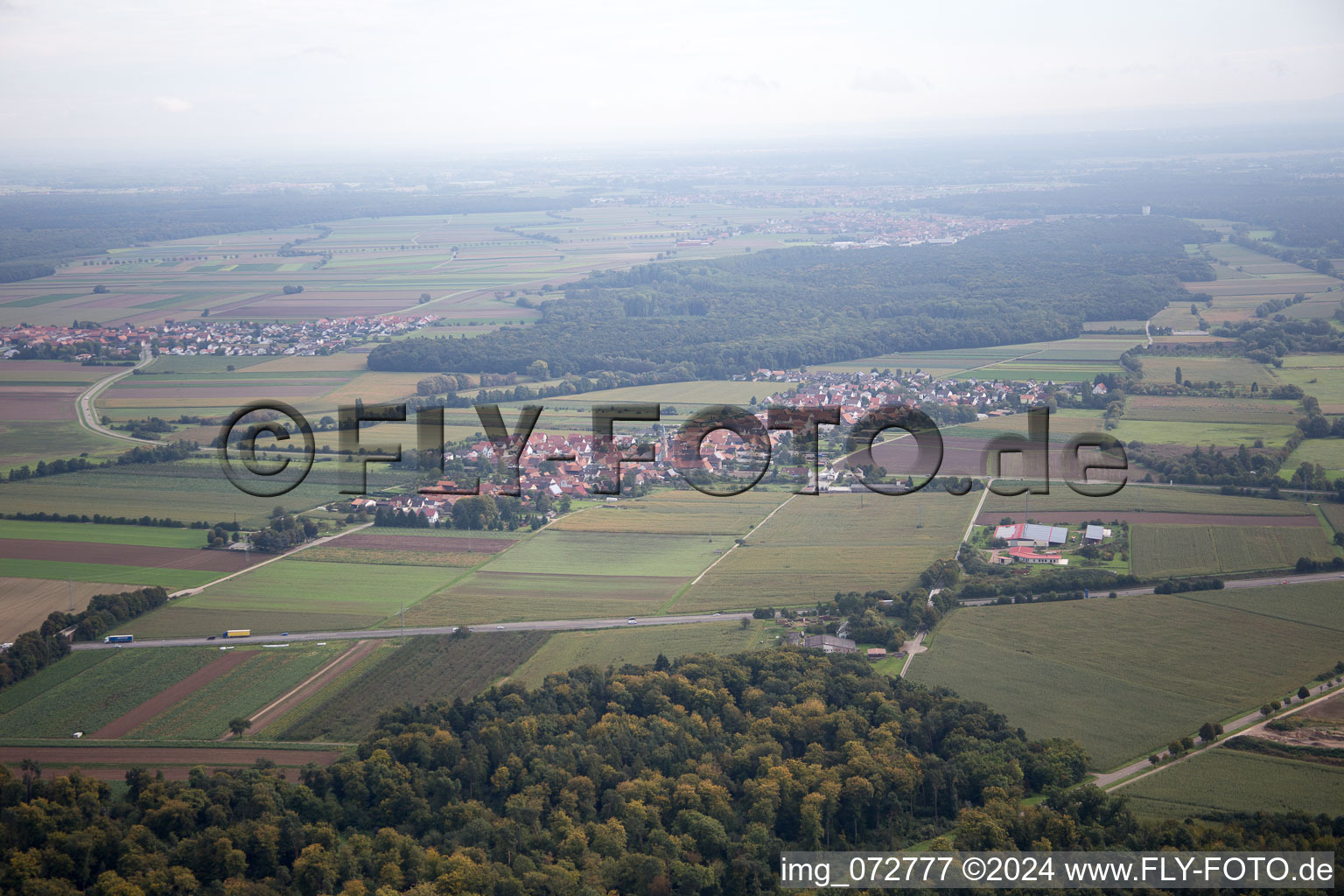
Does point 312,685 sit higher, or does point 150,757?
point 312,685

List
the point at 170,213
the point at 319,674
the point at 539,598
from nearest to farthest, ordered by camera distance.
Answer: the point at 319,674 → the point at 539,598 → the point at 170,213

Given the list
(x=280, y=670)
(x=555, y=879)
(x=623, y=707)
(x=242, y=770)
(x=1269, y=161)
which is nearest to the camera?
(x=555, y=879)

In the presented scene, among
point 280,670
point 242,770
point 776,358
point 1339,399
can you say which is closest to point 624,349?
point 776,358

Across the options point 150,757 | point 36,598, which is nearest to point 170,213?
point 36,598

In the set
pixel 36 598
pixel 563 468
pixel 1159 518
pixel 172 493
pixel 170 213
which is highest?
pixel 170 213

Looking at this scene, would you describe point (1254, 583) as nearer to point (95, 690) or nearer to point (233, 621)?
point (233, 621)

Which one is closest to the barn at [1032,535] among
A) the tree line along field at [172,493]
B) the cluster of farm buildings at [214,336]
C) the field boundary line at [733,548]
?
the field boundary line at [733,548]

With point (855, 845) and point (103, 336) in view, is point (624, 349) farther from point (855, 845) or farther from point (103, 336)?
point (855, 845)
